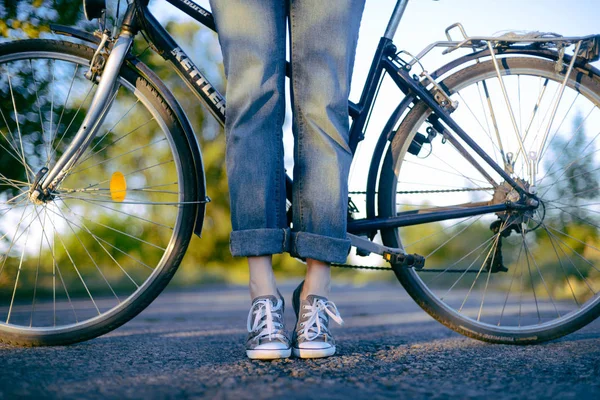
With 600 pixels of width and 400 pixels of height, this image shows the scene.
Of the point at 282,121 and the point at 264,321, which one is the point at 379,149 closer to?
the point at 282,121

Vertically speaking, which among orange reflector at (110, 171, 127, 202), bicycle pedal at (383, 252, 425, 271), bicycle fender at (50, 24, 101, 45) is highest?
bicycle fender at (50, 24, 101, 45)

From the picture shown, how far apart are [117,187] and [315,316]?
2.60ft

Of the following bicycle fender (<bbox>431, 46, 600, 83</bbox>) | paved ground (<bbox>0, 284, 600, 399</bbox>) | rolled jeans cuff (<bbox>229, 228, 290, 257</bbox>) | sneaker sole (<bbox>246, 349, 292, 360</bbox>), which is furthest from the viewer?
bicycle fender (<bbox>431, 46, 600, 83</bbox>)

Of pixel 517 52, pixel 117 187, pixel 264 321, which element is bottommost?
pixel 264 321

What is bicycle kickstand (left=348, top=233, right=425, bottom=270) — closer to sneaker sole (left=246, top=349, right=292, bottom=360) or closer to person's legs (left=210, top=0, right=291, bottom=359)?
person's legs (left=210, top=0, right=291, bottom=359)

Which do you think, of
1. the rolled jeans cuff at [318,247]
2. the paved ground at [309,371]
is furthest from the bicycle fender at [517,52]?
the paved ground at [309,371]

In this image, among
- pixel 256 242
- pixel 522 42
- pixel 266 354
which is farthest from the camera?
pixel 522 42

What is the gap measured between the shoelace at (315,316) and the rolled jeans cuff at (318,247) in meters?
0.13

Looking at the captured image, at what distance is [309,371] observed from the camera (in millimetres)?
1174

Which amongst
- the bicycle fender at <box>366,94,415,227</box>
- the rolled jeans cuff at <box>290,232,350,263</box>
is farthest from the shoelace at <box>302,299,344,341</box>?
the bicycle fender at <box>366,94,415,227</box>

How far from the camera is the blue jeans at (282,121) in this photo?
55.6 inches

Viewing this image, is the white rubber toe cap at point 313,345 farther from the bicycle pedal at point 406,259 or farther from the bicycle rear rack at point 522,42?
the bicycle rear rack at point 522,42

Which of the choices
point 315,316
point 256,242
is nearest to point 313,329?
point 315,316

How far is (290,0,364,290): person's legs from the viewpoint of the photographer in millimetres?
1445
